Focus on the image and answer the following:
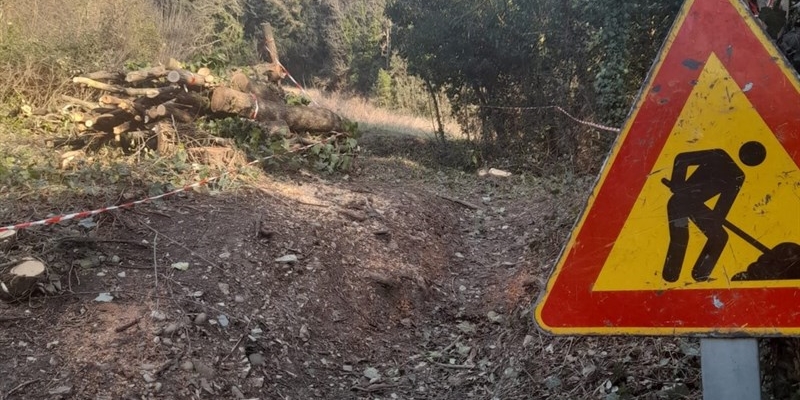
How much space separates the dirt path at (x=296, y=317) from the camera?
309 centimetres

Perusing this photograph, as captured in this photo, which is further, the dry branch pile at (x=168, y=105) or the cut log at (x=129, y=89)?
the cut log at (x=129, y=89)

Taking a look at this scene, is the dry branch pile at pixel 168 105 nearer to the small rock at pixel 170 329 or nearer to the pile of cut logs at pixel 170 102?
the pile of cut logs at pixel 170 102

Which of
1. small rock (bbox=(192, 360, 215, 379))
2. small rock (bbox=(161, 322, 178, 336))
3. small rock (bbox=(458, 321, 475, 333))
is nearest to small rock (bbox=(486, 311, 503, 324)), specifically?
small rock (bbox=(458, 321, 475, 333))

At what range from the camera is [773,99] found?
51.4 inches

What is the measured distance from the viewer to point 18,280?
3496 millimetres

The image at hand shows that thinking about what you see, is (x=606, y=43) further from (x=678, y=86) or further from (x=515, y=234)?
(x=678, y=86)

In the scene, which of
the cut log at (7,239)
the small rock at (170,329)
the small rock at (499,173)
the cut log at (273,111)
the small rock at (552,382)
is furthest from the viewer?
the small rock at (499,173)

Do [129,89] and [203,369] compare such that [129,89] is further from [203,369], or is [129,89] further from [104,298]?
[203,369]

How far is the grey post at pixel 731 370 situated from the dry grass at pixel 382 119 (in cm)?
1166

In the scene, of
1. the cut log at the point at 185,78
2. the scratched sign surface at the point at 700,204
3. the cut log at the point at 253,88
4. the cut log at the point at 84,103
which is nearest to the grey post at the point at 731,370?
the scratched sign surface at the point at 700,204

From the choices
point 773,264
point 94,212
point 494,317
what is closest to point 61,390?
point 94,212

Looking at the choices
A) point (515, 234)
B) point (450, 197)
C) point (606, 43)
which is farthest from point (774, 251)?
point (606, 43)

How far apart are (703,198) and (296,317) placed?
3239 millimetres

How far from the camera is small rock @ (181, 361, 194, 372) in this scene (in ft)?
10.8
